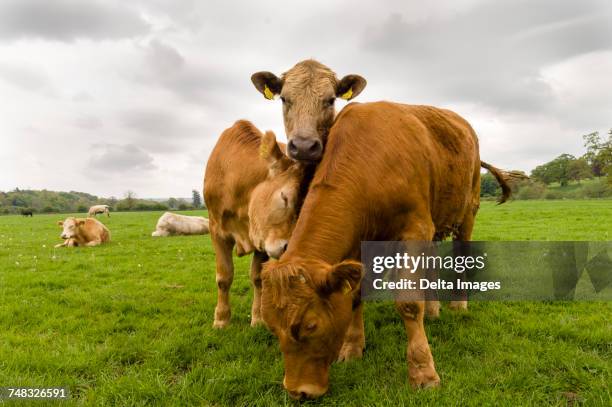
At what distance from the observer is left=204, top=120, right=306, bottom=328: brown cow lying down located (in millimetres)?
4375

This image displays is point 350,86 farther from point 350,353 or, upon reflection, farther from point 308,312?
point 308,312

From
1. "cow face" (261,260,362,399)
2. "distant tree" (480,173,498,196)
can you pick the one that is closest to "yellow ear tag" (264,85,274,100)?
"cow face" (261,260,362,399)

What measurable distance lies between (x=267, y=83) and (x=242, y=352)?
12.9 ft

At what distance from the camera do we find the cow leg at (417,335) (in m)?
3.83

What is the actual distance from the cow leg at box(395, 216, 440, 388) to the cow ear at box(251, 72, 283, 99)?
3319 mm

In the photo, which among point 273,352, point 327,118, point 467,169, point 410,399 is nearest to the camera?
point 410,399

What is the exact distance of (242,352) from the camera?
4727 millimetres

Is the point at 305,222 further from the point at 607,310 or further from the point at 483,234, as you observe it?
the point at 483,234

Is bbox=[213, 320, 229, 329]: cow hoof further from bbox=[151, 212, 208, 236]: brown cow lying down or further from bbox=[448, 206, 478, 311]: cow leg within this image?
bbox=[151, 212, 208, 236]: brown cow lying down

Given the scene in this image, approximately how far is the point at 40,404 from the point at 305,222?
9.30 feet

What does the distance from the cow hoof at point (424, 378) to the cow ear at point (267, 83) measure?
4.41 meters

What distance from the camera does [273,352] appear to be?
4.70 metres

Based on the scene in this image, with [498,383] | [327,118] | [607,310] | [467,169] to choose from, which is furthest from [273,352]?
[607,310]

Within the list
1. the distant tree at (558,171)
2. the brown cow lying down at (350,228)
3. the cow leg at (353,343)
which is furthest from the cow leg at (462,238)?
the distant tree at (558,171)
